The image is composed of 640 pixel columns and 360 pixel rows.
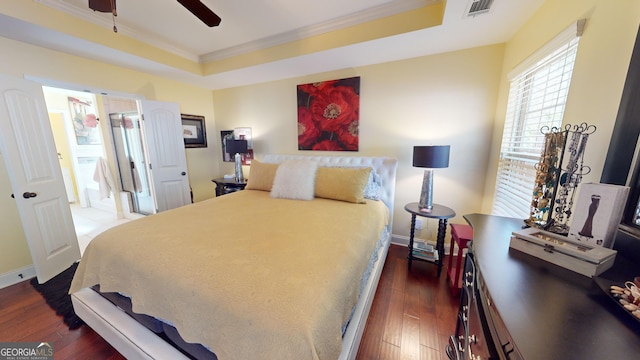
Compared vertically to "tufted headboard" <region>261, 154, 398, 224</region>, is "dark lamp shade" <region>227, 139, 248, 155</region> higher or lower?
higher

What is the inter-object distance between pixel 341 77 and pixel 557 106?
2.10 metres

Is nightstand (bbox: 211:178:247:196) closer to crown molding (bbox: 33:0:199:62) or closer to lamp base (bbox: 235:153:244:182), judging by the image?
lamp base (bbox: 235:153:244:182)

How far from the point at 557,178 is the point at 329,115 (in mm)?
2350

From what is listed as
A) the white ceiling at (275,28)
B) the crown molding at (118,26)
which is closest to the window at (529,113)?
the white ceiling at (275,28)

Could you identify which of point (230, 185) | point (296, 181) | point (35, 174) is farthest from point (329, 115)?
point (35, 174)

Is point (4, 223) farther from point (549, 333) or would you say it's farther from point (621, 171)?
point (621, 171)

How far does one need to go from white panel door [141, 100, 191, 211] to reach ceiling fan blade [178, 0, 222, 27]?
1927mm

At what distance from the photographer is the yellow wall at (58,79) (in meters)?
2.02

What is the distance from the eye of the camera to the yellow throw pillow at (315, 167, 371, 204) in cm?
218

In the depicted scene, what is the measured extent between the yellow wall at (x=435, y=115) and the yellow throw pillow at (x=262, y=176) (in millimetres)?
1161

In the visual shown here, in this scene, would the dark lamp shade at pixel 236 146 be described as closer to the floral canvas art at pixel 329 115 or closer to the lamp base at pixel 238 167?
the lamp base at pixel 238 167

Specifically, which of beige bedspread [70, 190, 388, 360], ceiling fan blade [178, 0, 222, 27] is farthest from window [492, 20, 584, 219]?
ceiling fan blade [178, 0, 222, 27]

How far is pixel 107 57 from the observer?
2.41 metres

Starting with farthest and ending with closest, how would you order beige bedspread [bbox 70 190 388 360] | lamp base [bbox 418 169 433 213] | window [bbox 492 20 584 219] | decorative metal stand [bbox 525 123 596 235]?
lamp base [bbox 418 169 433 213]
window [bbox 492 20 584 219]
decorative metal stand [bbox 525 123 596 235]
beige bedspread [bbox 70 190 388 360]
